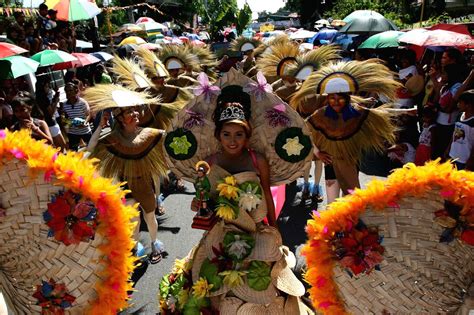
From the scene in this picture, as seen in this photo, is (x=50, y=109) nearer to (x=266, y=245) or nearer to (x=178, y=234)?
(x=178, y=234)

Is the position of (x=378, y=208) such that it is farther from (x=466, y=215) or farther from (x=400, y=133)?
(x=400, y=133)

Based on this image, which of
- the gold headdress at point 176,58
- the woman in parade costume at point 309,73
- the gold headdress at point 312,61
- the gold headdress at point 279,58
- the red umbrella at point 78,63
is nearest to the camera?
the woman in parade costume at point 309,73

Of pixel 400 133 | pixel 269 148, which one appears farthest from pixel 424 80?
pixel 269 148

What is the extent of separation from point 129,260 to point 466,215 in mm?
1501

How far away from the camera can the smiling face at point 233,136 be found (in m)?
2.94

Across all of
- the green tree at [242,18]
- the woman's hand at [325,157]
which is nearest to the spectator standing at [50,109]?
the woman's hand at [325,157]

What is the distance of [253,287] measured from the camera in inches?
112

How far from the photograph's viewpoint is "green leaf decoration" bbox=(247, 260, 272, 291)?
286cm

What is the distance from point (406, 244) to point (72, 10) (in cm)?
997

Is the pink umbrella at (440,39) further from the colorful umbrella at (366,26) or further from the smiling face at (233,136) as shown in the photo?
the smiling face at (233,136)

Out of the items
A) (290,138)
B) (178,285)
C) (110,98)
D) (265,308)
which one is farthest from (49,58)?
(265,308)

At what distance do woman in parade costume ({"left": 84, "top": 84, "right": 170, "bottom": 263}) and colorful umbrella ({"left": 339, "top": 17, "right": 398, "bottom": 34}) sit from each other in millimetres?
7835

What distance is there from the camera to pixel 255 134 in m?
3.18

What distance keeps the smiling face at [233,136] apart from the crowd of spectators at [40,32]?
699cm
